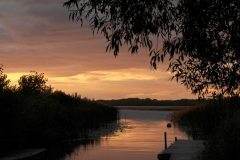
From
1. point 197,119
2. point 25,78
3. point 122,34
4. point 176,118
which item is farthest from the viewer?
point 25,78

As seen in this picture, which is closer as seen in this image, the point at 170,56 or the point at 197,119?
the point at 170,56

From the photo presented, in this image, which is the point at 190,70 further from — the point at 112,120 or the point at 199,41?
the point at 112,120

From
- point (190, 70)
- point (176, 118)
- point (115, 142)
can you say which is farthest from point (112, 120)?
point (190, 70)

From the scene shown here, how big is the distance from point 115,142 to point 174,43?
2751 centimetres

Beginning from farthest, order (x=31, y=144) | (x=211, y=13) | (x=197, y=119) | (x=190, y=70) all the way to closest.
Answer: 1. (x=197, y=119)
2. (x=31, y=144)
3. (x=190, y=70)
4. (x=211, y=13)

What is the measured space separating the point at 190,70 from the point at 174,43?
1.59 meters

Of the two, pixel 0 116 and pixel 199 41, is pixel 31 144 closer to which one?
pixel 0 116

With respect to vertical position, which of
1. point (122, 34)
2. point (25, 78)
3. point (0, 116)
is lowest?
point (0, 116)

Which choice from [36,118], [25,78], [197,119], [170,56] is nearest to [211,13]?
[170,56]

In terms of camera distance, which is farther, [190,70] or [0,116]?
[0,116]

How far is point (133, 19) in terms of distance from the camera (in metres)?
10.7

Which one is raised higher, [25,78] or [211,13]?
[25,78]

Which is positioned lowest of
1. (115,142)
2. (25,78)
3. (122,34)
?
(115,142)

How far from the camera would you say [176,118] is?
205 feet
